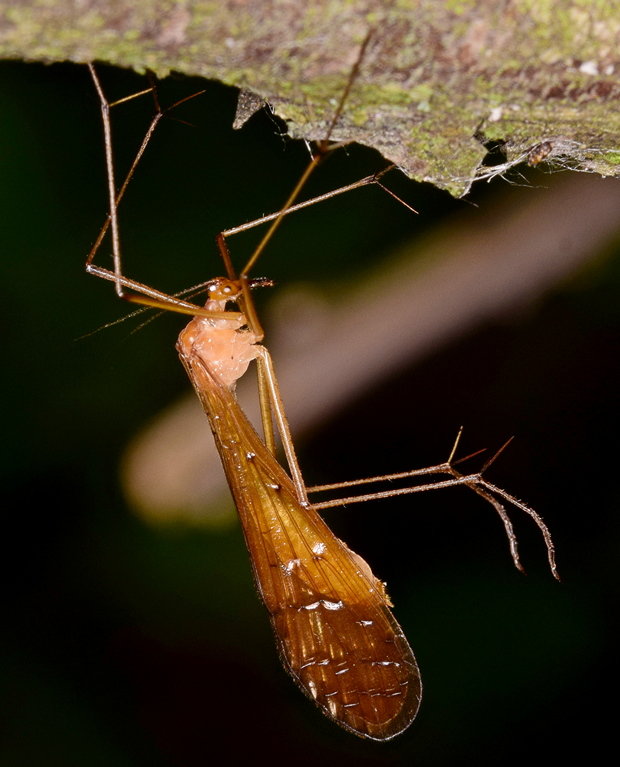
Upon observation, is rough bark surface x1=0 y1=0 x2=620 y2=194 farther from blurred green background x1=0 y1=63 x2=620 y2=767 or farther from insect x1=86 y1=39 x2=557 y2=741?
blurred green background x1=0 y1=63 x2=620 y2=767

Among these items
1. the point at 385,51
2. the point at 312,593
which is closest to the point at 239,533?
the point at 312,593

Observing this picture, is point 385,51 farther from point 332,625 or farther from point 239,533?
point 239,533

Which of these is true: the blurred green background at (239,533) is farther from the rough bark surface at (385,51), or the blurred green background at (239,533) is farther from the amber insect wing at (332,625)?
the rough bark surface at (385,51)

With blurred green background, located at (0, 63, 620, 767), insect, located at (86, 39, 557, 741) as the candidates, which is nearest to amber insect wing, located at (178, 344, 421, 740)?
insect, located at (86, 39, 557, 741)

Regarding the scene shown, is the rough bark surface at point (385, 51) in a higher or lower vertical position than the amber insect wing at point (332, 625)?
higher

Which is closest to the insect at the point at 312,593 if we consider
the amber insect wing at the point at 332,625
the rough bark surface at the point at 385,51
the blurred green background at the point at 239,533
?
the amber insect wing at the point at 332,625
